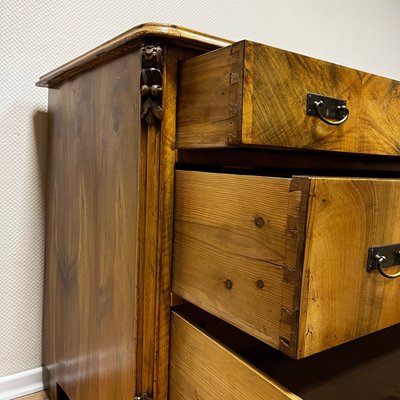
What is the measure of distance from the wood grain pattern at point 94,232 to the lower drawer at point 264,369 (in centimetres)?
9

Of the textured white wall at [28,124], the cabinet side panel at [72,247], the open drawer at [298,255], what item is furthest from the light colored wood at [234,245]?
Result: the textured white wall at [28,124]

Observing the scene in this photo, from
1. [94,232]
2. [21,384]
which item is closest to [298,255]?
[94,232]

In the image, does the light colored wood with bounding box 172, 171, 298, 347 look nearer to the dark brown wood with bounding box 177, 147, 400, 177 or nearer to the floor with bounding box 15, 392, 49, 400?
the dark brown wood with bounding box 177, 147, 400, 177

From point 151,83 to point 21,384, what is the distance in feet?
2.92

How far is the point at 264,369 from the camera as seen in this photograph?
70 centimetres

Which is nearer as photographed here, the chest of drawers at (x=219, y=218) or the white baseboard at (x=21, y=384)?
the chest of drawers at (x=219, y=218)

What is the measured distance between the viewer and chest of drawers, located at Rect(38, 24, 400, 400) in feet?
1.48

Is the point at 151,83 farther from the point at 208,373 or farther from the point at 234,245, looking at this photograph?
the point at 208,373

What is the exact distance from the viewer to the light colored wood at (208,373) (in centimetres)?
49

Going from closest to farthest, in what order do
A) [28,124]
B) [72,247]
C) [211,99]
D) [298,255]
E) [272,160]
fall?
[298,255] → [211,99] → [272,160] → [72,247] → [28,124]

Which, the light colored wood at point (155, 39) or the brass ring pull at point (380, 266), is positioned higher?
the light colored wood at point (155, 39)

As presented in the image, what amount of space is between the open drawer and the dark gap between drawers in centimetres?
12

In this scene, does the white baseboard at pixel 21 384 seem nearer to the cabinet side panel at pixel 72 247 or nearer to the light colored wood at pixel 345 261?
the cabinet side panel at pixel 72 247

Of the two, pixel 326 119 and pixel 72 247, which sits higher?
pixel 326 119
